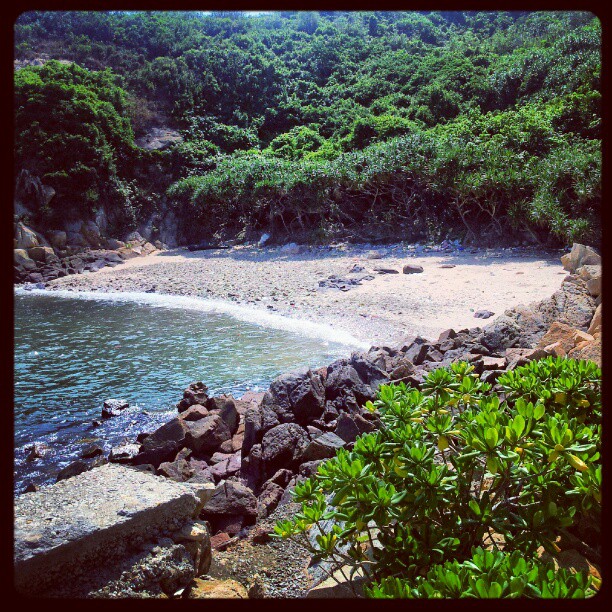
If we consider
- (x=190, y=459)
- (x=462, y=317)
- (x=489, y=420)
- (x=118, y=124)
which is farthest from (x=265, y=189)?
(x=489, y=420)

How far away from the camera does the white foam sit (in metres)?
13.0

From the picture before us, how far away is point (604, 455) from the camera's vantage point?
4.49 ft

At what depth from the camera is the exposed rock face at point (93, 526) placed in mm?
2982

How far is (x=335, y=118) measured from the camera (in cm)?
3741

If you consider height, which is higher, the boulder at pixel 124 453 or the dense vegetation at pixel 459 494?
the dense vegetation at pixel 459 494

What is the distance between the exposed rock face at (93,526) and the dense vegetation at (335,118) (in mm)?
15830

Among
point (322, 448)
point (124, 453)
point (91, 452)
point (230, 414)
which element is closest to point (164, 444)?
point (124, 453)

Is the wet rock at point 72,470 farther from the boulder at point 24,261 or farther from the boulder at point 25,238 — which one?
the boulder at point 25,238

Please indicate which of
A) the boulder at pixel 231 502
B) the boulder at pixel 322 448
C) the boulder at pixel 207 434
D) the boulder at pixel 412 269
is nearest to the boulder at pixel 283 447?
the boulder at pixel 322 448

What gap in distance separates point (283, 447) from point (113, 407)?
4401 millimetres

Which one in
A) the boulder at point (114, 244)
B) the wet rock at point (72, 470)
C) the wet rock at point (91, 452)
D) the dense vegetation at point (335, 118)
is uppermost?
the dense vegetation at point (335, 118)

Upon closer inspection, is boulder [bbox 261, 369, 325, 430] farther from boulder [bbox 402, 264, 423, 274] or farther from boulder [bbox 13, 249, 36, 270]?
boulder [bbox 13, 249, 36, 270]

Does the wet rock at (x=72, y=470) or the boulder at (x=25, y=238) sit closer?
the wet rock at (x=72, y=470)
